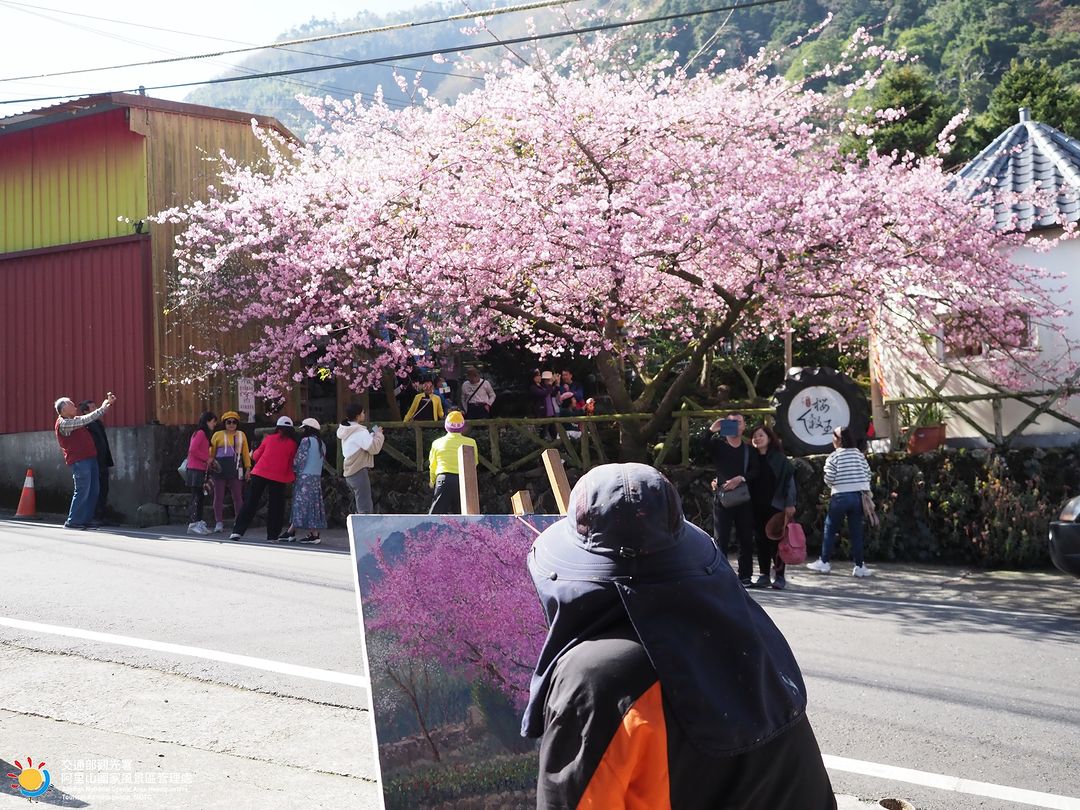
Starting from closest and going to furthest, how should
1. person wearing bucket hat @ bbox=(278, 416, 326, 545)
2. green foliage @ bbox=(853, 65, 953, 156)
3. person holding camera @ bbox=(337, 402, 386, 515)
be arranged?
1. person holding camera @ bbox=(337, 402, 386, 515)
2. person wearing bucket hat @ bbox=(278, 416, 326, 545)
3. green foliage @ bbox=(853, 65, 953, 156)

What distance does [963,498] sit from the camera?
12.7m

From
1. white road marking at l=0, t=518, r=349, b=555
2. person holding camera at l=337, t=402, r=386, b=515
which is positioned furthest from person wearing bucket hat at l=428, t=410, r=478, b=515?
person holding camera at l=337, t=402, r=386, b=515

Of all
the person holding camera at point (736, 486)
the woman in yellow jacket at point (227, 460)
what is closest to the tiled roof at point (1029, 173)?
the person holding camera at point (736, 486)

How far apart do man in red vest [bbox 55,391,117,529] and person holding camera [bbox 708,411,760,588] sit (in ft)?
27.6

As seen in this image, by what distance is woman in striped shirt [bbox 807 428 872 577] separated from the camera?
11.8 metres

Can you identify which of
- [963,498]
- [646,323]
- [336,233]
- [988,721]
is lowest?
[988,721]

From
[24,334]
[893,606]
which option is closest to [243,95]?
[24,334]

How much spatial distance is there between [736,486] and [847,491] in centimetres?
150

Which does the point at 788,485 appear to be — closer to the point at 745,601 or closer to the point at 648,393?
the point at 648,393

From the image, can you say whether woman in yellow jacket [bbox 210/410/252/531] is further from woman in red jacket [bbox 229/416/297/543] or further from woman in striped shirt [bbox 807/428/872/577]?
woman in striped shirt [bbox 807/428/872/577]


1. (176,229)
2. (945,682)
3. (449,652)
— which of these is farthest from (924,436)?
(176,229)

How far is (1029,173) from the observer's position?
17.2 metres

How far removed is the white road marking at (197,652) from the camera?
6.96 meters

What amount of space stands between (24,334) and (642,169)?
37.8 ft
